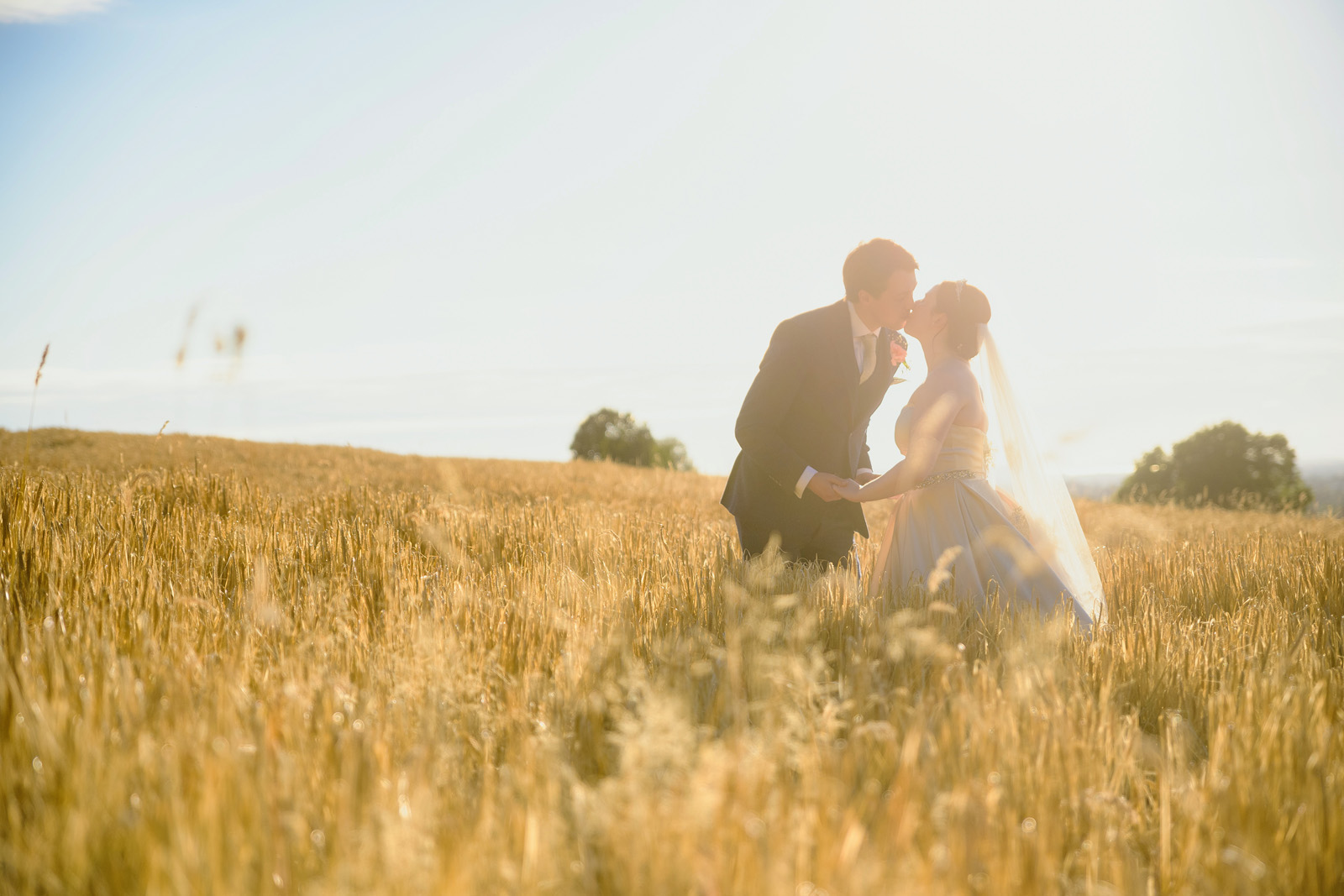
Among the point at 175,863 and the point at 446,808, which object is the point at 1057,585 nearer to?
the point at 446,808

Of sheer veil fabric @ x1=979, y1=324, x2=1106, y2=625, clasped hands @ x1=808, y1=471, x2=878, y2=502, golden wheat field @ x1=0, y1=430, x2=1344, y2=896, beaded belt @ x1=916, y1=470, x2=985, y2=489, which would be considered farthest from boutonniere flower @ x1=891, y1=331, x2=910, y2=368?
golden wheat field @ x1=0, y1=430, x2=1344, y2=896

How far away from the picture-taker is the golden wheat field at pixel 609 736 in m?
1.35

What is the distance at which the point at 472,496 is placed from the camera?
9562 mm

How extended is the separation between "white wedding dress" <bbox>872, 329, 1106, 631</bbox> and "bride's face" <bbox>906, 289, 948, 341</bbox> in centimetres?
38

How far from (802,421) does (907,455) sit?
82cm

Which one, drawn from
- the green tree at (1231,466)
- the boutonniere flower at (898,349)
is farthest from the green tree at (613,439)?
the boutonniere flower at (898,349)

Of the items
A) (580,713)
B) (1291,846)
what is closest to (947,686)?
(1291,846)

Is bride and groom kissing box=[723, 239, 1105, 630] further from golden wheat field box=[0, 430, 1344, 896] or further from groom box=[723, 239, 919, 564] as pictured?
golden wheat field box=[0, 430, 1344, 896]

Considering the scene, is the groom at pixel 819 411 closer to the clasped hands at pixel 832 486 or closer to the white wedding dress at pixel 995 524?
the clasped hands at pixel 832 486

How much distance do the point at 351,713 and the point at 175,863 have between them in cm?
84

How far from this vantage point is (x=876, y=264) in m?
5.03

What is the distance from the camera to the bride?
15.3 feet

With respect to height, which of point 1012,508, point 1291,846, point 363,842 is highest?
point 1012,508

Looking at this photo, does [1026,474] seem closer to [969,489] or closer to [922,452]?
[969,489]
